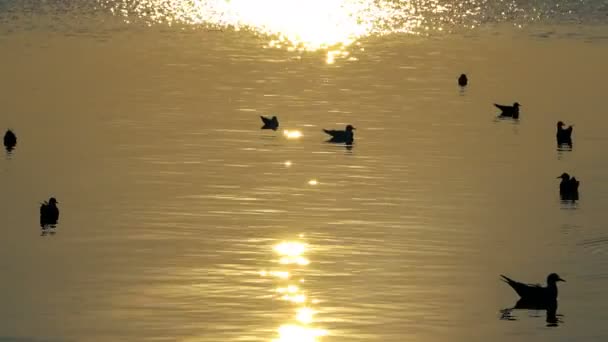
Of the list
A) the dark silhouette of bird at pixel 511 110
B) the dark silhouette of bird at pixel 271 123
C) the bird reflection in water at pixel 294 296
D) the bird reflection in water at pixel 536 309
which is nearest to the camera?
the bird reflection in water at pixel 294 296

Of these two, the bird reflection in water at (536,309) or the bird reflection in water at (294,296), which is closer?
the bird reflection in water at (294,296)

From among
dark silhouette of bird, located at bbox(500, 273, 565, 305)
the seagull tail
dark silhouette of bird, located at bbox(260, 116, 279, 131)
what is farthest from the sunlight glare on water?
dark silhouette of bird, located at bbox(500, 273, 565, 305)

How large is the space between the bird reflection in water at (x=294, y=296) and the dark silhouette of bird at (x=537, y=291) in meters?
3.51

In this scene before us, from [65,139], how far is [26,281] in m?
18.0

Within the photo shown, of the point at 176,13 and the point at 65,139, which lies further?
the point at 176,13

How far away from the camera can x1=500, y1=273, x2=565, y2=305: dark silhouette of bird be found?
89.6 feet

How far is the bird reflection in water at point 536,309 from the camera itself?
26844 mm

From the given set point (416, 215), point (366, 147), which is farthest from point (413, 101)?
point (416, 215)

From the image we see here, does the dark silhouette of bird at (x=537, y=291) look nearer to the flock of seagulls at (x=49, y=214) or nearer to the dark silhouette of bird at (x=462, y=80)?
the flock of seagulls at (x=49, y=214)

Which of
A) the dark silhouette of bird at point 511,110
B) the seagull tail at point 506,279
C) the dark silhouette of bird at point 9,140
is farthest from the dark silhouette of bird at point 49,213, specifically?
the dark silhouette of bird at point 511,110

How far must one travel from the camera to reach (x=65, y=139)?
152ft

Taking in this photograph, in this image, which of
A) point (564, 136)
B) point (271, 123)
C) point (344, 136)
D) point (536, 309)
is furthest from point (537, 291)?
point (271, 123)

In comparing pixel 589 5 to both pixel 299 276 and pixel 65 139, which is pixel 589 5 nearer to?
pixel 65 139

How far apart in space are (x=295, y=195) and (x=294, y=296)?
10540 mm
